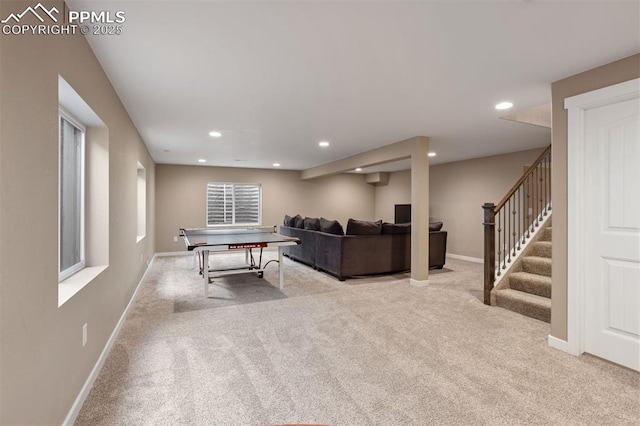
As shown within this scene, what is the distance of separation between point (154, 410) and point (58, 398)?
18.8 inches

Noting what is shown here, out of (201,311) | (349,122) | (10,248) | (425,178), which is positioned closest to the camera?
(10,248)

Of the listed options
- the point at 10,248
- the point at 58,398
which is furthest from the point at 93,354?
the point at 10,248

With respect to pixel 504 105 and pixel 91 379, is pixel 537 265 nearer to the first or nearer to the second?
pixel 504 105

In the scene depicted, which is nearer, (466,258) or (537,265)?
(537,265)

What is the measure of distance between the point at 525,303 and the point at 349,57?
3.18 meters

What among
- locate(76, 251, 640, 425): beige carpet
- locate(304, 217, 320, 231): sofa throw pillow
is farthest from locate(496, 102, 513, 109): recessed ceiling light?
locate(304, 217, 320, 231): sofa throw pillow

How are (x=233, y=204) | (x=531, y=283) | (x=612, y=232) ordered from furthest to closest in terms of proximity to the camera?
(x=233, y=204) → (x=531, y=283) → (x=612, y=232)

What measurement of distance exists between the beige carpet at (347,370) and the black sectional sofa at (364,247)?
51.1 inches

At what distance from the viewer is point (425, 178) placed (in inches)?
184

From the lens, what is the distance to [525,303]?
134 inches

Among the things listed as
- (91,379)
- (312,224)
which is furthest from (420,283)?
(91,379)

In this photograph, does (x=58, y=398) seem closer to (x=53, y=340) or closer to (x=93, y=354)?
(x=53, y=340)

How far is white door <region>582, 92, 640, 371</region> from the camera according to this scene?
2246 millimetres

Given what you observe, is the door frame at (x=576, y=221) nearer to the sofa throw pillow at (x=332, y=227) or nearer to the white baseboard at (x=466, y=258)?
the sofa throw pillow at (x=332, y=227)
